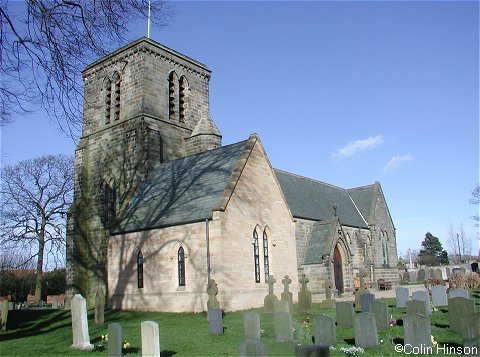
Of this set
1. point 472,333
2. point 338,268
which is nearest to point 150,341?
Result: point 472,333

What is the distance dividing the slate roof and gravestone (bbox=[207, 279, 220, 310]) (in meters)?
3.50

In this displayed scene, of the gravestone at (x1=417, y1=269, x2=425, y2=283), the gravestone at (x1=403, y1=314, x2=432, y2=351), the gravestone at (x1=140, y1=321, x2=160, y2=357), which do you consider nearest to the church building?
the gravestone at (x1=417, y1=269, x2=425, y2=283)

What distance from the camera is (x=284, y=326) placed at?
12.8 meters

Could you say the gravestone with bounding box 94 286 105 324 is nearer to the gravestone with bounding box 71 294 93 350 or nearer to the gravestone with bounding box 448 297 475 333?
the gravestone with bounding box 71 294 93 350

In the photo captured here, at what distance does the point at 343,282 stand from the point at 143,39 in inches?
828

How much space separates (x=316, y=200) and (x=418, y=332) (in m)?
24.5

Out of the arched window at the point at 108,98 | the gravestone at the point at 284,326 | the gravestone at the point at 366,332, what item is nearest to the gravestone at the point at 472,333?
the gravestone at the point at 366,332

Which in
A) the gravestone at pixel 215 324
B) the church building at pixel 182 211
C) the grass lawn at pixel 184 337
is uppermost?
the church building at pixel 182 211

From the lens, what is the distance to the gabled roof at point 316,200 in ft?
103

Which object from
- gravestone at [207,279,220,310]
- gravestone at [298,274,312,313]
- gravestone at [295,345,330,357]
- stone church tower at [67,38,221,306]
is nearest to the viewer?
gravestone at [295,345,330,357]

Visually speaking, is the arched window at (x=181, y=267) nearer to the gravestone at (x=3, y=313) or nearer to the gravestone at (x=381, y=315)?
the gravestone at (x=3, y=313)

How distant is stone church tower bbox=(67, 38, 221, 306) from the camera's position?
3020cm

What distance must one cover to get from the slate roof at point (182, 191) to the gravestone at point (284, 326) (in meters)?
9.74

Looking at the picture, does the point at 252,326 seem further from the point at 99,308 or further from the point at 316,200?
the point at 316,200
